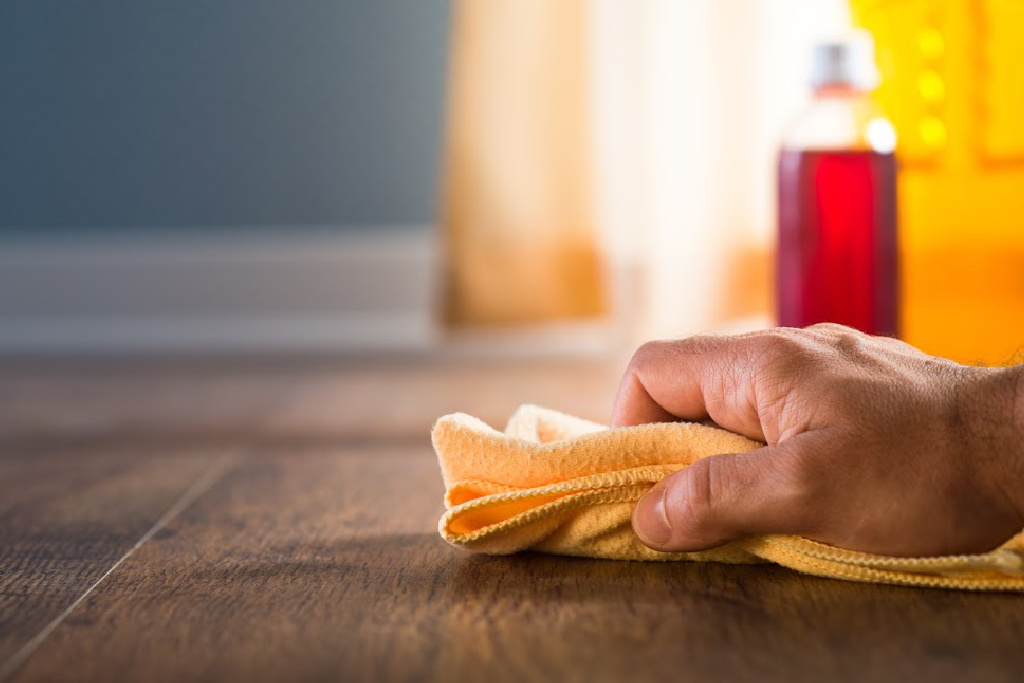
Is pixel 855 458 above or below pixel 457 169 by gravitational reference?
below

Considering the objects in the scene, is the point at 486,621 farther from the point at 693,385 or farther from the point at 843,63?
the point at 843,63

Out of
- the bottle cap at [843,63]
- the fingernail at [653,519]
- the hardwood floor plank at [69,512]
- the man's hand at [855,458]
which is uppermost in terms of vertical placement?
the bottle cap at [843,63]

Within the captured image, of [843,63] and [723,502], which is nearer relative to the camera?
[723,502]

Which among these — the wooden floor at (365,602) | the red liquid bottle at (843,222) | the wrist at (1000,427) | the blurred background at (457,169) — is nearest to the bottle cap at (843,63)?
the red liquid bottle at (843,222)

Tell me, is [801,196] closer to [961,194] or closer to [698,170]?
[961,194]

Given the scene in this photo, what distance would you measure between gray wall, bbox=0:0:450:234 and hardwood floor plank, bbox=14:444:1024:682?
154 centimetres

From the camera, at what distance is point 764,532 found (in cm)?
53

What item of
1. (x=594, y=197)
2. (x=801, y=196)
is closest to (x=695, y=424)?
(x=801, y=196)

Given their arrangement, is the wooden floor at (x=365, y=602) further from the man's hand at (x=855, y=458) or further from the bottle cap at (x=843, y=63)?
the bottle cap at (x=843, y=63)

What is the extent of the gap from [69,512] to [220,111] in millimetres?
1495

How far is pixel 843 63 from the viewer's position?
3.81 ft

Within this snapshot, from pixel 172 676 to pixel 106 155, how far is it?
1.89 meters

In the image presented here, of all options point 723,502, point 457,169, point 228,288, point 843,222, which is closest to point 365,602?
point 723,502

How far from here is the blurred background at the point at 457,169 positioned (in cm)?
141
